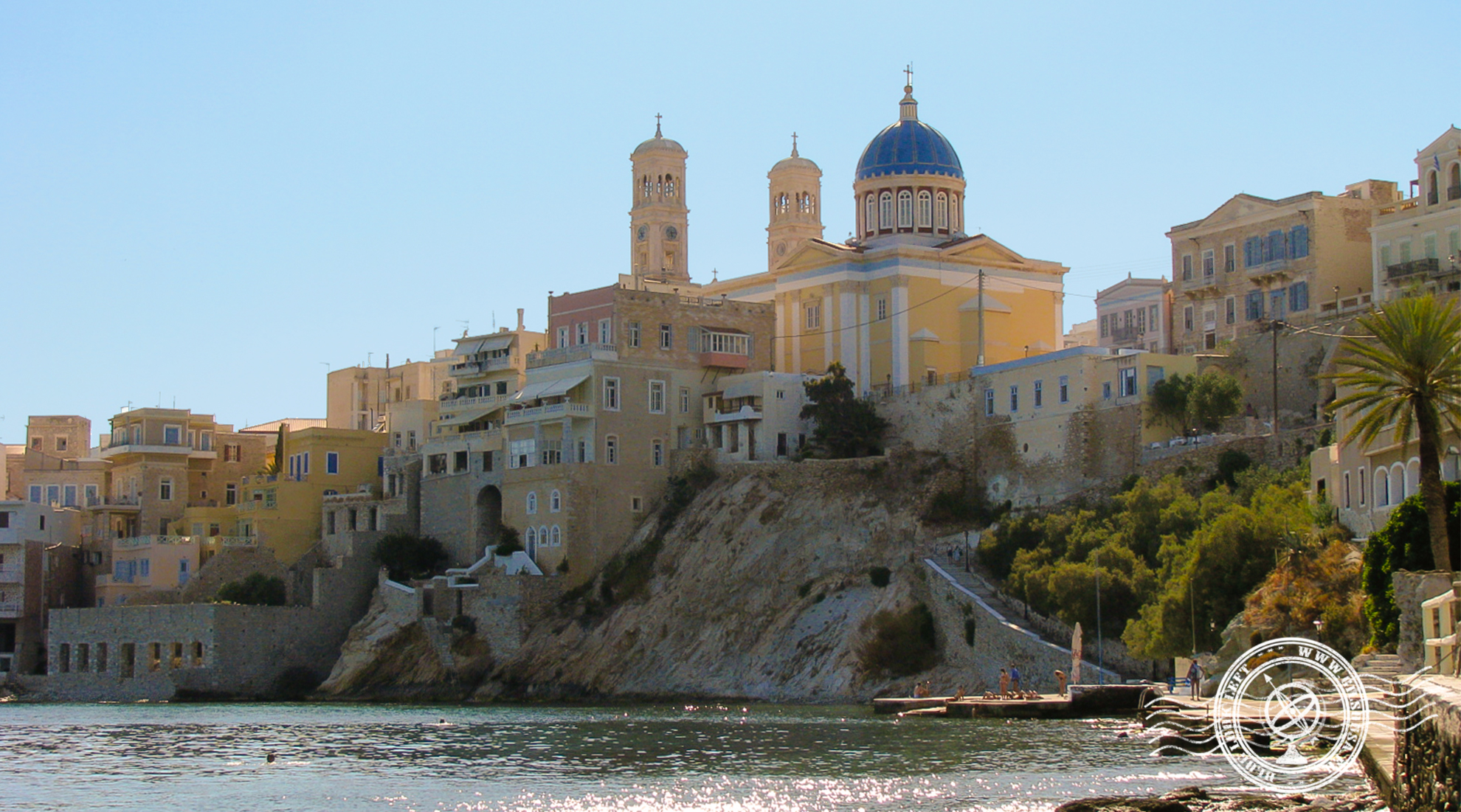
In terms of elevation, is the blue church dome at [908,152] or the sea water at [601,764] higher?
the blue church dome at [908,152]

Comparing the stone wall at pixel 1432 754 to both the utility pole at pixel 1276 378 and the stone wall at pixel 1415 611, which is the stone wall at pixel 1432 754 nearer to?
the stone wall at pixel 1415 611

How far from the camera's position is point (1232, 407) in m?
59.4

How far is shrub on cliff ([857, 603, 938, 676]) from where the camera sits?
190 ft

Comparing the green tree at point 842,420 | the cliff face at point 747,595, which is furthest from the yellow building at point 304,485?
the green tree at point 842,420

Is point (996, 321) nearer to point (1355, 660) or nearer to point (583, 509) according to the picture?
point (583, 509)

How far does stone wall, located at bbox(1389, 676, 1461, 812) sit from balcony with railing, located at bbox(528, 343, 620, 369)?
4968 centimetres

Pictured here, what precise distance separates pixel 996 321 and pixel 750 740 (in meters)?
35.2

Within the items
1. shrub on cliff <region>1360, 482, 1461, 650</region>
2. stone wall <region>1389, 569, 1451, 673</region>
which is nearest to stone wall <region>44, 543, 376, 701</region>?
shrub on cliff <region>1360, 482, 1461, 650</region>

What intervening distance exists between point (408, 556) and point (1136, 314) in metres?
32.3

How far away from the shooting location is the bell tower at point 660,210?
91.9 m

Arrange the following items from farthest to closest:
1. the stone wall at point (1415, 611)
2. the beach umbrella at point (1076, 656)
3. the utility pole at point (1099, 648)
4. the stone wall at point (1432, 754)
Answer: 1. the utility pole at point (1099, 648)
2. the beach umbrella at point (1076, 656)
3. the stone wall at point (1415, 611)
4. the stone wall at point (1432, 754)

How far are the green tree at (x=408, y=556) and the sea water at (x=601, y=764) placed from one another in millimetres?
19475

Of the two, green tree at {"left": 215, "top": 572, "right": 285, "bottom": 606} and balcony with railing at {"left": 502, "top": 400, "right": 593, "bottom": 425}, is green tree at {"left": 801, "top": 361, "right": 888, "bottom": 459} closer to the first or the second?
balcony with railing at {"left": 502, "top": 400, "right": 593, "bottom": 425}

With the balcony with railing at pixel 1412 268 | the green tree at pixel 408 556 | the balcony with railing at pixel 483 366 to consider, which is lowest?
the green tree at pixel 408 556
